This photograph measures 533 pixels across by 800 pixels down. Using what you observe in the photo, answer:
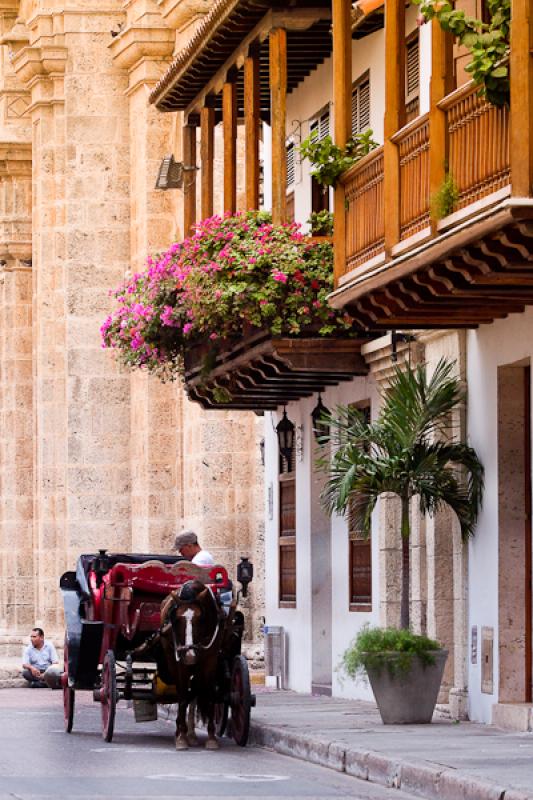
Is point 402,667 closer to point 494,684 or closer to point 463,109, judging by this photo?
point 494,684

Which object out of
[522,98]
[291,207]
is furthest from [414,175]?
[291,207]

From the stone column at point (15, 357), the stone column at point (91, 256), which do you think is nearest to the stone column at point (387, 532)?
the stone column at point (91, 256)

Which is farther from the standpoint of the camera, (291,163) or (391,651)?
(291,163)

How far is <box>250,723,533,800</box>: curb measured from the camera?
13625mm

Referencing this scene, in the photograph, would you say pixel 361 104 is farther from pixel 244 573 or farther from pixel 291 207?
pixel 244 573

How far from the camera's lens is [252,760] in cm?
1739

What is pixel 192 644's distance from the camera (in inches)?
712

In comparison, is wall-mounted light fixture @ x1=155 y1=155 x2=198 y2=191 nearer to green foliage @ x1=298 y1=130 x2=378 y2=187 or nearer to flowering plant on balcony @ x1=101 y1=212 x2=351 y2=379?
flowering plant on balcony @ x1=101 y1=212 x2=351 y2=379

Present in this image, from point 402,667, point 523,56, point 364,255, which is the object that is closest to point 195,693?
point 402,667

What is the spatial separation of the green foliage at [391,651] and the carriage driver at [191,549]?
2030 millimetres

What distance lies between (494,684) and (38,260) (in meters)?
19.6

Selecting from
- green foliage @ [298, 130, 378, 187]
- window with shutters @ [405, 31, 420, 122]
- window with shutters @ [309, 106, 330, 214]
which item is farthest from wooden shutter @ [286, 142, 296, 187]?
green foliage @ [298, 130, 378, 187]

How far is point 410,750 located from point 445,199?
380 cm

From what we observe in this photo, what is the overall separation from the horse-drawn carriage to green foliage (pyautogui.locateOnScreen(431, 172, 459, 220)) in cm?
340
